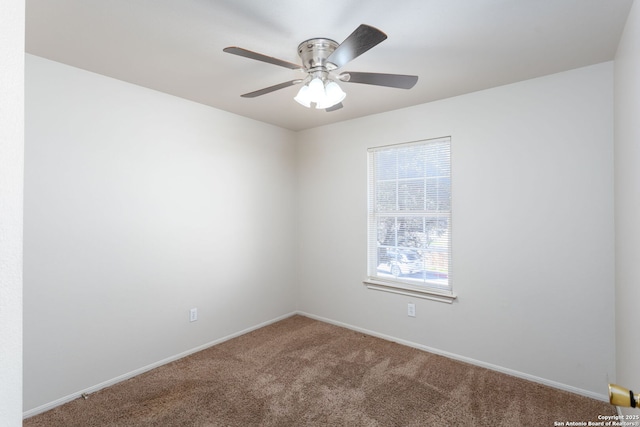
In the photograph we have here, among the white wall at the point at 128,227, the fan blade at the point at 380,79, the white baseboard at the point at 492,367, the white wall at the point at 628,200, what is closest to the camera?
the white wall at the point at 628,200

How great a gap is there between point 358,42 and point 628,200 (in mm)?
1730

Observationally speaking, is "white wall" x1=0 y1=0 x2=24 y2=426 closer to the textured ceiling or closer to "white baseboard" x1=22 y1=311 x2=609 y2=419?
the textured ceiling

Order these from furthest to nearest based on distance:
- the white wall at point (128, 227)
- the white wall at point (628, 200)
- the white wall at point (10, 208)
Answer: the white wall at point (128, 227)
the white wall at point (628, 200)
the white wall at point (10, 208)

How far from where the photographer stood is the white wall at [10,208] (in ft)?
2.43

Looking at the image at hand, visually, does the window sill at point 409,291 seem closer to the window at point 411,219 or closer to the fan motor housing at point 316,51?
the window at point 411,219

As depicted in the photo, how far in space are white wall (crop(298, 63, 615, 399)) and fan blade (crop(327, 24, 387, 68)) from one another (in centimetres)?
177

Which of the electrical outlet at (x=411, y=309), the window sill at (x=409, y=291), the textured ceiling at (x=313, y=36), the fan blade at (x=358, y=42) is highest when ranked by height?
the textured ceiling at (x=313, y=36)

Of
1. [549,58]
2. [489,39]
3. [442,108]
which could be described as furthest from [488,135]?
[489,39]

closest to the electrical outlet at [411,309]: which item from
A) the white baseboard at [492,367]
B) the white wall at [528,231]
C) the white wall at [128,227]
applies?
the white wall at [528,231]

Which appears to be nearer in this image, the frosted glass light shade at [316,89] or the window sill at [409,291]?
the frosted glass light shade at [316,89]

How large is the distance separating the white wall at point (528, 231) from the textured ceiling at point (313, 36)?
0.93 ft

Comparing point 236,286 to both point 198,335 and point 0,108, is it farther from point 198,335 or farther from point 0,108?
point 0,108

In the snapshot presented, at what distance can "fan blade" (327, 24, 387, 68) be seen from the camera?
135 cm

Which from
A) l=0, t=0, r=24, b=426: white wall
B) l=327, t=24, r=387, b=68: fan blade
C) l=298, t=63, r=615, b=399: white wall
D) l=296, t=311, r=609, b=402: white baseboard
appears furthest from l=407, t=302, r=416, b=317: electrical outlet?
l=0, t=0, r=24, b=426: white wall
